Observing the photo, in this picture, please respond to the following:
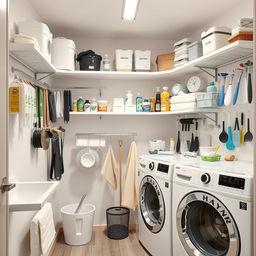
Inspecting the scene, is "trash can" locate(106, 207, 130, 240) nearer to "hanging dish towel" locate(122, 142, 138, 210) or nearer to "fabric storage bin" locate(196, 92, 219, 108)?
"hanging dish towel" locate(122, 142, 138, 210)

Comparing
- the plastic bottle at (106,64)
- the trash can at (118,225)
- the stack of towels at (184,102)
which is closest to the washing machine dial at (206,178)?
the stack of towels at (184,102)

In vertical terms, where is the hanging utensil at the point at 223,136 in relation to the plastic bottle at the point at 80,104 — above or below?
below

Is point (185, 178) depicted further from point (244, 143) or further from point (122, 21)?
point (122, 21)

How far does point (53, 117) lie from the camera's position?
2.68m

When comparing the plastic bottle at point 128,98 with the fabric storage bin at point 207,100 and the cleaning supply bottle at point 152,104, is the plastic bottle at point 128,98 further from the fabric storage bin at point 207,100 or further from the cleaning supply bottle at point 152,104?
the fabric storage bin at point 207,100

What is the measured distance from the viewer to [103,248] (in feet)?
9.22

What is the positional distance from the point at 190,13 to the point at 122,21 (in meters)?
0.74

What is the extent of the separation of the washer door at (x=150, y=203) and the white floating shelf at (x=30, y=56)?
1.52m

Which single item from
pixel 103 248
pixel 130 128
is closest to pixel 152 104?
pixel 130 128

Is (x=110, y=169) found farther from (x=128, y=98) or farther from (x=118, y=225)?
(x=128, y=98)

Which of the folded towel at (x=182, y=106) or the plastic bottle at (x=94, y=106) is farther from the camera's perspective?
the plastic bottle at (x=94, y=106)

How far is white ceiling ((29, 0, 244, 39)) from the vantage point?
96.9 inches

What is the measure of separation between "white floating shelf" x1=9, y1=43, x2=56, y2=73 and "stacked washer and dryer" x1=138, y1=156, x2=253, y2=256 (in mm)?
1406

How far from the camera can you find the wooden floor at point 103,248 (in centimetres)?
269
